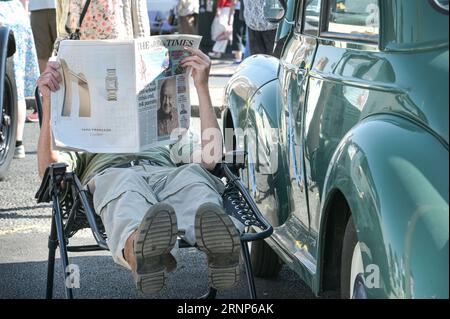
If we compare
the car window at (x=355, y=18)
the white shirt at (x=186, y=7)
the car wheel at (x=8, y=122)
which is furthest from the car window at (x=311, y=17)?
the white shirt at (x=186, y=7)

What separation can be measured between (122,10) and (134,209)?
5.91ft

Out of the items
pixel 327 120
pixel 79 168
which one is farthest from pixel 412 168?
pixel 79 168

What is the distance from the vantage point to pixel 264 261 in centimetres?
515

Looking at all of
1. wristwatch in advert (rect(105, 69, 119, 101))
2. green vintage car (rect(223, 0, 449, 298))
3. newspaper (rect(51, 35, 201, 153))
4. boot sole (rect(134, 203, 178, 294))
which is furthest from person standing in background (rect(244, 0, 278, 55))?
boot sole (rect(134, 203, 178, 294))

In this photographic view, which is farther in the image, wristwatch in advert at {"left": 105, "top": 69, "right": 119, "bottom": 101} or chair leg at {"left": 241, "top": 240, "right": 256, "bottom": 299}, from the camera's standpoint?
wristwatch in advert at {"left": 105, "top": 69, "right": 119, "bottom": 101}

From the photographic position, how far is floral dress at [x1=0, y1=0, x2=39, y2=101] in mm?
7984

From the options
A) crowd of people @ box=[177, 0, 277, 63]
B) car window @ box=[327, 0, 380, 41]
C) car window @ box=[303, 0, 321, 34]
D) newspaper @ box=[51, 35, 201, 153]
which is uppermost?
car window @ box=[327, 0, 380, 41]

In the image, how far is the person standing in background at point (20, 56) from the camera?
788cm

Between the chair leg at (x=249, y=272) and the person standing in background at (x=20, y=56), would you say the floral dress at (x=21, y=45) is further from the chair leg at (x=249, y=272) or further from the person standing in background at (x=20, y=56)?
the chair leg at (x=249, y=272)

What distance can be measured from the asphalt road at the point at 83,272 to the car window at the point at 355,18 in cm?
166

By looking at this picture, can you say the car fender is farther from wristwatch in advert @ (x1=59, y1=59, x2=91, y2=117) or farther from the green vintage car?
wristwatch in advert @ (x1=59, y1=59, x2=91, y2=117)

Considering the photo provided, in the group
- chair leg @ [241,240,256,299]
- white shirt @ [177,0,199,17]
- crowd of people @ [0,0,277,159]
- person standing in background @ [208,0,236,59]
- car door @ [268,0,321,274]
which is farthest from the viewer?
person standing in background @ [208,0,236,59]

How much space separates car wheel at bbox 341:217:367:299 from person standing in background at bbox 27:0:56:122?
7082 mm

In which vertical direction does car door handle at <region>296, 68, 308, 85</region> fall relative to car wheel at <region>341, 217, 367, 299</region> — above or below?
above
